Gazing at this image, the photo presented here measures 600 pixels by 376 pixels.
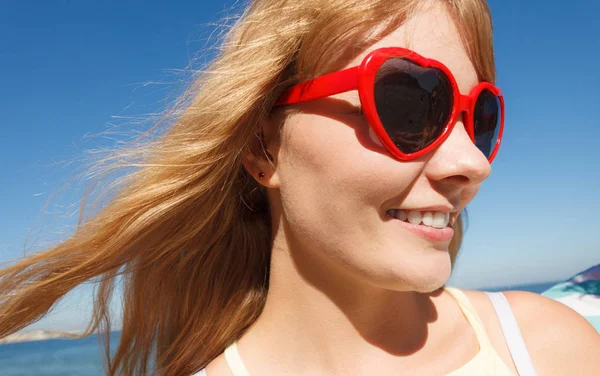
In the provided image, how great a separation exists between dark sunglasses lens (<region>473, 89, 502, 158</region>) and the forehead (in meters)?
0.10

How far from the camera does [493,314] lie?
213cm

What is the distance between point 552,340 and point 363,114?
3.83 ft

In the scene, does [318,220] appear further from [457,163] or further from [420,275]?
[457,163]

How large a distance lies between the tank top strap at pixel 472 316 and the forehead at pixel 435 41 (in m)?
0.89

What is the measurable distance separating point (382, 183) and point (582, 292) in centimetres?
235

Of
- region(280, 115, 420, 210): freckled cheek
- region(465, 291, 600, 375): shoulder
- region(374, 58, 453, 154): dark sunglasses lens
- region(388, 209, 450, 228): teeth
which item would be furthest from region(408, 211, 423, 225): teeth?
region(465, 291, 600, 375): shoulder

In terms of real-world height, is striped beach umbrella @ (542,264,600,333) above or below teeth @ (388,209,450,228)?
below

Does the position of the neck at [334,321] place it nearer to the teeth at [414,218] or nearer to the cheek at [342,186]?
the cheek at [342,186]

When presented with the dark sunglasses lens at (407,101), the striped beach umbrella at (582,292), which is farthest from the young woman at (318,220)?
the striped beach umbrella at (582,292)

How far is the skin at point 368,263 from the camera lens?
170 centimetres

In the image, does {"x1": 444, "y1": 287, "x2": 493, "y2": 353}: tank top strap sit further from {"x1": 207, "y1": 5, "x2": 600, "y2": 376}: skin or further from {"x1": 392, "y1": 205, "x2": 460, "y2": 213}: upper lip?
{"x1": 392, "y1": 205, "x2": 460, "y2": 213}: upper lip

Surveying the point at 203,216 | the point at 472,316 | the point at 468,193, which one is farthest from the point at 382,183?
the point at 203,216

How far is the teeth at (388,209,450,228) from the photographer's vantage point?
68.1 inches

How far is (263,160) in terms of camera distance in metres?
2.09
